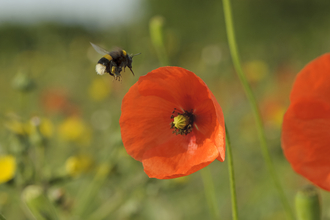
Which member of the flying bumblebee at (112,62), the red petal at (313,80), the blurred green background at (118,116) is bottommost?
the blurred green background at (118,116)

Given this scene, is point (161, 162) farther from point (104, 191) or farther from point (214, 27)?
point (214, 27)

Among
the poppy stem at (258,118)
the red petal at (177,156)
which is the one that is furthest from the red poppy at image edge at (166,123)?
the poppy stem at (258,118)

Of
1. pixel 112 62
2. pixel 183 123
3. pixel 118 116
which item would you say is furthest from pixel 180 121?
pixel 118 116

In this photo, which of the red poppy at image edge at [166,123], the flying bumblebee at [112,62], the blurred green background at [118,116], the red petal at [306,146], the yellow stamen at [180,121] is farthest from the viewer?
the blurred green background at [118,116]

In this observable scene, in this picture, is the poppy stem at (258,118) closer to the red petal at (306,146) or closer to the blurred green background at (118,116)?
the red petal at (306,146)

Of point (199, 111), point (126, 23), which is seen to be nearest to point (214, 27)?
point (126, 23)

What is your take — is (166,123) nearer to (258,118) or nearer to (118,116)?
→ (258,118)
